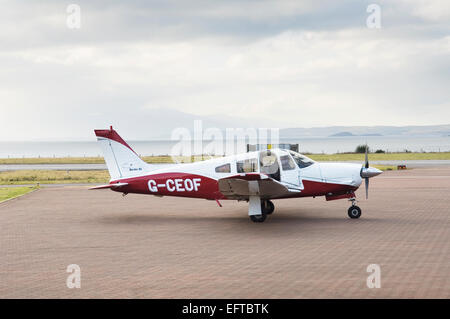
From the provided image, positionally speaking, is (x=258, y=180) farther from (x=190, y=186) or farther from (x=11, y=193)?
(x=11, y=193)

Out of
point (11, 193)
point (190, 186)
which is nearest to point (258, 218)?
point (190, 186)

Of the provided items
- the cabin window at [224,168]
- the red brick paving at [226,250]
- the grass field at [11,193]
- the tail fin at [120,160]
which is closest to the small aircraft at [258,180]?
the cabin window at [224,168]

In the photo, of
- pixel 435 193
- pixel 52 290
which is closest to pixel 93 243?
pixel 52 290

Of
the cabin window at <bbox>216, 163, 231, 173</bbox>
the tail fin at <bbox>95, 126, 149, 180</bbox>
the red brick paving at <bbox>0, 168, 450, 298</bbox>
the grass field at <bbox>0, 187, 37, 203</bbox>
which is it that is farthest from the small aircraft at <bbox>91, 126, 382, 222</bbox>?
the grass field at <bbox>0, 187, 37, 203</bbox>

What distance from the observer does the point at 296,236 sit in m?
12.9

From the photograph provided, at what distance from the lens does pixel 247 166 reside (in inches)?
600

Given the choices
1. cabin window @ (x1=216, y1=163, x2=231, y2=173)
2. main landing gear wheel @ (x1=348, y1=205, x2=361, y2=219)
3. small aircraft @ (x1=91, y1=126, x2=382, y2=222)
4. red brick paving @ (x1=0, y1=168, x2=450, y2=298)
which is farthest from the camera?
main landing gear wheel @ (x1=348, y1=205, x2=361, y2=219)

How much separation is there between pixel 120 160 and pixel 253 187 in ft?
16.3

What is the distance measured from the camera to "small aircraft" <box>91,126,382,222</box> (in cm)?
1473

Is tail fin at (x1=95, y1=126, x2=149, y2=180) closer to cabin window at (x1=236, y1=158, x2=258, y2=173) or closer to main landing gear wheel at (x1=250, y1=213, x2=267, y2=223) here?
cabin window at (x1=236, y1=158, x2=258, y2=173)

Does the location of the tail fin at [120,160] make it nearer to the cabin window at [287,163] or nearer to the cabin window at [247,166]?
the cabin window at [247,166]

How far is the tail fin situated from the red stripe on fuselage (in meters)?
0.35

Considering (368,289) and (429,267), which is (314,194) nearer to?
(429,267)

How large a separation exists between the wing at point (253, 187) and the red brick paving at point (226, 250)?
0.94 m
